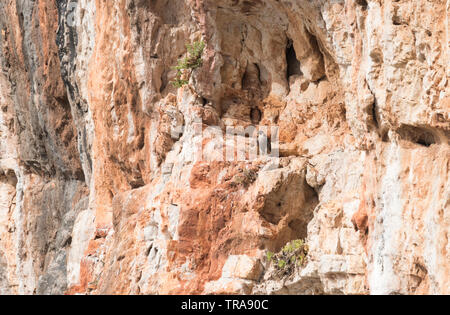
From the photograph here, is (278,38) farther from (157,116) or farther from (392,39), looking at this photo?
(392,39)

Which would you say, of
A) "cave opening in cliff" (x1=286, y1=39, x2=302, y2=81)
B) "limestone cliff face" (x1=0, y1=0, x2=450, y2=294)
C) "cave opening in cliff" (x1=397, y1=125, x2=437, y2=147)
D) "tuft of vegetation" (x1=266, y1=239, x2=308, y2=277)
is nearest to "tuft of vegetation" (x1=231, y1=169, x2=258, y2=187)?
"limestone cliff face" (x1=0, y1=0, x2=450, y2=294)

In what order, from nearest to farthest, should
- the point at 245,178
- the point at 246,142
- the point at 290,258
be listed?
the point at 290,258
the point at 245,178
the point at 246,142

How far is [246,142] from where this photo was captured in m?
12.2

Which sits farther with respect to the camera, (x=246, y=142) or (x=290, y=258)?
(x=246, y=142)

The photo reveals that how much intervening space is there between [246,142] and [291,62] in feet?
4.41

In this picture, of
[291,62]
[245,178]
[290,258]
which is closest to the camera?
[290,258]

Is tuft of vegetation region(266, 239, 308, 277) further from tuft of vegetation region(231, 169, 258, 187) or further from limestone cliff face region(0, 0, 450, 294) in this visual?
tuft of vegetation region(231, 169, 258, 187)

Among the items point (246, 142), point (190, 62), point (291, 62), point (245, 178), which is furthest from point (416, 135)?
point (190, 62)

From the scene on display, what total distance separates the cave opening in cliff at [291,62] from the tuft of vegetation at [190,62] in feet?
3.91

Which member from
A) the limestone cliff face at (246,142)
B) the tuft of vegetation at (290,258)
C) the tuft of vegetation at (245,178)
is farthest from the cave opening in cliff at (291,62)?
the tuft of vegetation at (290,258)

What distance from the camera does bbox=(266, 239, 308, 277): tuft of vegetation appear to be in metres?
10.6

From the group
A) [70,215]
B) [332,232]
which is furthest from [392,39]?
[70,215]

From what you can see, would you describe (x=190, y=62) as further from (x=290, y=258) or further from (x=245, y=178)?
(x=290, y=258)

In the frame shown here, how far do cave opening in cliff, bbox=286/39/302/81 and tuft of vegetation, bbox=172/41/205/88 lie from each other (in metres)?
1.19
